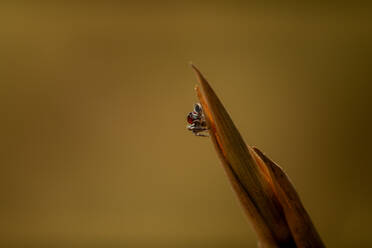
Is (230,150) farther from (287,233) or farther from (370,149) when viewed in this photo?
(370,149)

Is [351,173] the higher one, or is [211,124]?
[351,173]

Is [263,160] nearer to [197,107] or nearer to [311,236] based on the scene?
[311,236]

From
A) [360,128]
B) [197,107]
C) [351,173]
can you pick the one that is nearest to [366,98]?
[360,128]

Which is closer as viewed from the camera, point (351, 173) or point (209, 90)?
point (209, 90)

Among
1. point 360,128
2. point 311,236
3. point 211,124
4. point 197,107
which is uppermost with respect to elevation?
point 360,128

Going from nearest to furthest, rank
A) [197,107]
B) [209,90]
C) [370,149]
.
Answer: [209,90] → [197,107] → [370,149]

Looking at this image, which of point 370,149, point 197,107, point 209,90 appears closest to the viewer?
point 209,90

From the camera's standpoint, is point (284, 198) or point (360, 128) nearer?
point (284, 198)

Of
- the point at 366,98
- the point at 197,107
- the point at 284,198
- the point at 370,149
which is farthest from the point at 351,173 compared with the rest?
the point at 284,198

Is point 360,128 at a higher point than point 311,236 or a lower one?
higher
